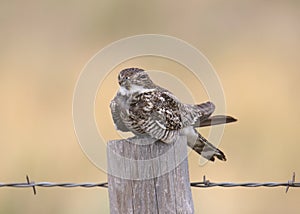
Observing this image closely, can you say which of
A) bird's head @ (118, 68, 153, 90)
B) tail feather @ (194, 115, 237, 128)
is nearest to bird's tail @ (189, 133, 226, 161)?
tail feather @ (194, 115, 237, 128)

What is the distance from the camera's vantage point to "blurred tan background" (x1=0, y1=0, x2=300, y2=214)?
6.11m

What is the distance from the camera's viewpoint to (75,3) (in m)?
8.92

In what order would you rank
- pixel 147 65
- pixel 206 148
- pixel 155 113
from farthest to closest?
pixel 147 65
pixel 206 148
pixel 155 113

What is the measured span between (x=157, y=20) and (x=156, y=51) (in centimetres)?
A: 410

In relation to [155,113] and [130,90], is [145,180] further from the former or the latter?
[130,90]

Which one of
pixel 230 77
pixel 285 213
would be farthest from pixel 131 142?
pixel 230 77

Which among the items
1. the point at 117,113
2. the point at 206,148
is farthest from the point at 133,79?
the point at 206,148

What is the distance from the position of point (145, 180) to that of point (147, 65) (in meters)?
4.34

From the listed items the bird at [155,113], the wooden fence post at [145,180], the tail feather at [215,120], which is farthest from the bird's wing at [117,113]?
the wooden fence post at [145,180]

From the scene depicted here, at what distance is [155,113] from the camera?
11.9 feet

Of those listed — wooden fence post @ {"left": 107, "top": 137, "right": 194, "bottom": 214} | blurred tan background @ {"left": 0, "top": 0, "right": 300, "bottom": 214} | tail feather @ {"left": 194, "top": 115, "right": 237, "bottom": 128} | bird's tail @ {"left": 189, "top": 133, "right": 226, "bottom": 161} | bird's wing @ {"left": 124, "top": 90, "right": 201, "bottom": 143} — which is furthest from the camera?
blurred tan background @ {"left": 0, "top": 0, "right": 300, "bottom": 214}

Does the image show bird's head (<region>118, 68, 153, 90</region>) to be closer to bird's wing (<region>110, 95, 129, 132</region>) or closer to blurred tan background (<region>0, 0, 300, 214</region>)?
bird's wing (<region>110, 95, 129, 132</region>)

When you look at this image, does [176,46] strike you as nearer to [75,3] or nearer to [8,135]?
[8,135]

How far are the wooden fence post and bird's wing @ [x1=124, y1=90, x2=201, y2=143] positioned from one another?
485mm
